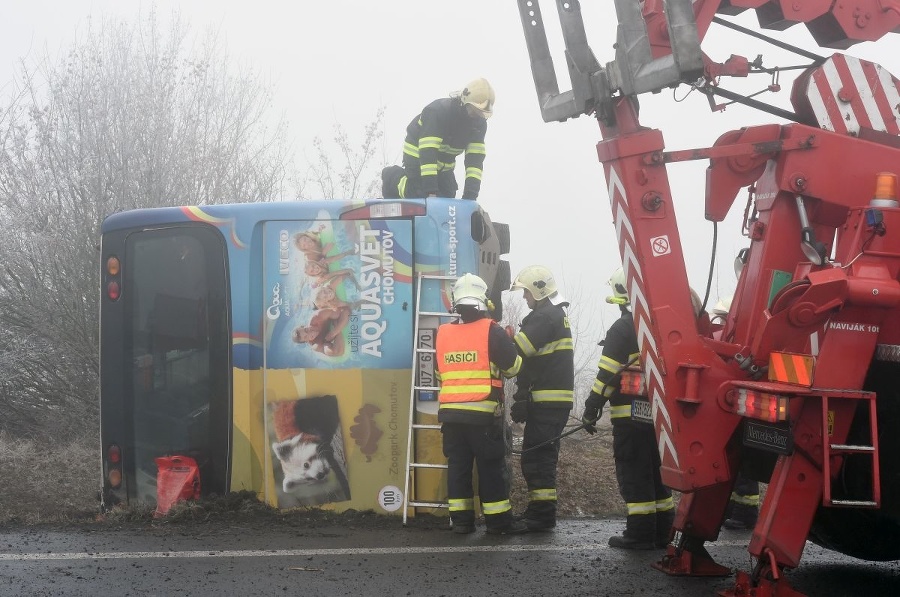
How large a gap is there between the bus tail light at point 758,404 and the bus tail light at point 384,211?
275 cm

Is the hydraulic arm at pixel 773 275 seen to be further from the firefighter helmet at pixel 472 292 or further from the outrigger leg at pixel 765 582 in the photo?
the firefighter helmet at pixel 472 292

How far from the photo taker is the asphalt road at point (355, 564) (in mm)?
5102

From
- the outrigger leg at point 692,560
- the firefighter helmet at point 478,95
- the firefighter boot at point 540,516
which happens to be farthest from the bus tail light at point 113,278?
the outrigger leg at point 692,560

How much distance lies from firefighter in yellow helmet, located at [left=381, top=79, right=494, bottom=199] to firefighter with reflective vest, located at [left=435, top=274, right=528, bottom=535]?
135 centimetres

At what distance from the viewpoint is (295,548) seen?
6.04 m

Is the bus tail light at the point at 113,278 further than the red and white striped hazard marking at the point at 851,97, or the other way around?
the bus tail light at the point at 113,278

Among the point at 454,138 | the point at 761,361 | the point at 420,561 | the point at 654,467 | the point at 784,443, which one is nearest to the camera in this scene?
the point at 784,443

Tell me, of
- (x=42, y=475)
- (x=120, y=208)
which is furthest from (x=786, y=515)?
(x=120, y=208)

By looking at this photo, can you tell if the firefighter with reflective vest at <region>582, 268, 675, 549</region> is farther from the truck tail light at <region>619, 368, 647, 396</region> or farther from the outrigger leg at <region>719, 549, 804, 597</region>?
the outrigger leg at <region>719, 549, 804, 597</region>

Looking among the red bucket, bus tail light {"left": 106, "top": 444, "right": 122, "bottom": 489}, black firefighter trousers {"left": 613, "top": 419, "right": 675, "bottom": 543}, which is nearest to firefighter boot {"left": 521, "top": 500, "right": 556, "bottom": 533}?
black firefighter trousers {"left": 613, "top": 419, "right": 675, "bottom": 543}

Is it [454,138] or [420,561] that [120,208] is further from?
[420,561]

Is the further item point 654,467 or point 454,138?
point 454,138

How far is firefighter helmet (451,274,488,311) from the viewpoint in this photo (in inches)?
262

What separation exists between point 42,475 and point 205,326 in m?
2.30
